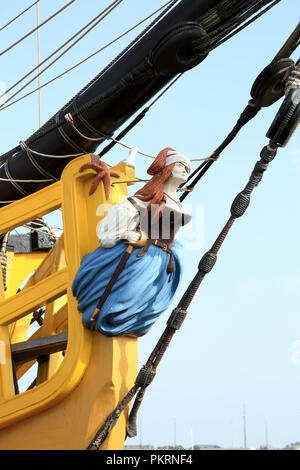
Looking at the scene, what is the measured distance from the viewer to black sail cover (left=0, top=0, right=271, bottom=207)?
588 cm

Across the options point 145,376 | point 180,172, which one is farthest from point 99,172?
point 145,376

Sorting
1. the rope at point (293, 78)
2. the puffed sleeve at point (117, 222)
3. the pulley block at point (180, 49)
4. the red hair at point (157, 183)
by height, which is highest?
the pulley block at point (180, 49)

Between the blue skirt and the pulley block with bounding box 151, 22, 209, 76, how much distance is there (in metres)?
1.27

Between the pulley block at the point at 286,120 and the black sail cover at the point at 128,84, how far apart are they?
0.69 meters

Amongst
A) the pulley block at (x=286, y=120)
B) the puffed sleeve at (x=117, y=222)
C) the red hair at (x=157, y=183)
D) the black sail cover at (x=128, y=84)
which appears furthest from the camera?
the black sail cover at (x=128, y=84)

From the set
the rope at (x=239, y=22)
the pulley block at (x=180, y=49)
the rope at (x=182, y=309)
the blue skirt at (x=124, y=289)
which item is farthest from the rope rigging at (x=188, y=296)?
the pulley block at (x=180, y=49)

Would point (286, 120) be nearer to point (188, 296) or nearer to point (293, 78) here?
point (293, 78)

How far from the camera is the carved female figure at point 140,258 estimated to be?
18.3ft

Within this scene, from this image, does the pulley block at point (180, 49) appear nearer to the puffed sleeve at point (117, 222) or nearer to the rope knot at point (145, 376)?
the puffed sleeve at point (117, 222)

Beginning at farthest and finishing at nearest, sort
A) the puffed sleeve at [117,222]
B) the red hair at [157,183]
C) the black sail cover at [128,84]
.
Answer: the black sail cover at [128,84], the red hair at [157,183], the puffed sleeve at [117,222]

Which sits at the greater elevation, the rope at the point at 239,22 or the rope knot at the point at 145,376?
the rope at the point at 239,22
